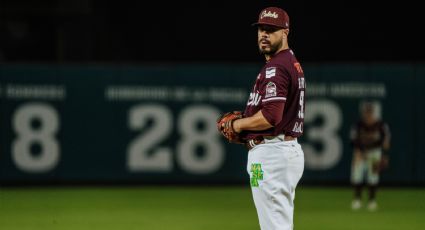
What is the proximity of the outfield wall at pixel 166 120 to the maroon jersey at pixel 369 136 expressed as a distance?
10.4ft

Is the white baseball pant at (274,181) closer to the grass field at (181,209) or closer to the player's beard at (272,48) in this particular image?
the player's beard at (272,48)

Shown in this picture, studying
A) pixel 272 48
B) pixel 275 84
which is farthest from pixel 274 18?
pixel 275 84

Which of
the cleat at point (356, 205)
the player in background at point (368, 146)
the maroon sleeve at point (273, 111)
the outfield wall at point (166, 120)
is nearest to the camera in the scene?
the maroon sleeve at point (273, 111)

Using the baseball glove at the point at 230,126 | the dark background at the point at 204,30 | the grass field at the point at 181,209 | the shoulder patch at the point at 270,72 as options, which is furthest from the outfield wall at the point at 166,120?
the shoulder patch at the point at 270,72

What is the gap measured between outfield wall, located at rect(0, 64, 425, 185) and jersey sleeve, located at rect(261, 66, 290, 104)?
38.2 feet

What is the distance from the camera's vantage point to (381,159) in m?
14.9

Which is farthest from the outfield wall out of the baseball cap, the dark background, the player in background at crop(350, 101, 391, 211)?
the baseball cap

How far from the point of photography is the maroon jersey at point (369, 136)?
14.8 metres

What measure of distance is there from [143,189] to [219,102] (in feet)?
8.04

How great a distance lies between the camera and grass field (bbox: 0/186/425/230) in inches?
480

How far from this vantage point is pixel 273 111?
6285 millimetres

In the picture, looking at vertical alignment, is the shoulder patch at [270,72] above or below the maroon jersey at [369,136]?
above

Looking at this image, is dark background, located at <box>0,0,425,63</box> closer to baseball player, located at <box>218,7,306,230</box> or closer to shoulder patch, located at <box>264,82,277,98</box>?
baseball player, located at <box>218,7,306,230</box>

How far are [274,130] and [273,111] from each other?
244 millimetres
